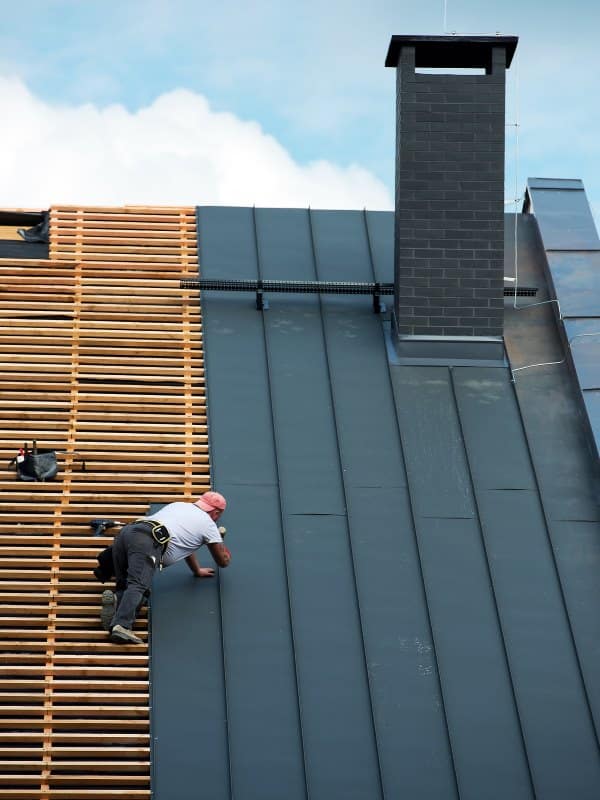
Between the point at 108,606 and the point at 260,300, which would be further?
the point at 260,300

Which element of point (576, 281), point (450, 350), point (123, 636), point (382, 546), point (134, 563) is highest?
point (576, 281)

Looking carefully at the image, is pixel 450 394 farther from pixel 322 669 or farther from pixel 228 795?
pixel 228 795

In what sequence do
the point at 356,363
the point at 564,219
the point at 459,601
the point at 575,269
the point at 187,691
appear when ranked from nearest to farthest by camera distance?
the point at 187,691 → the point at 459,601 → the point at 356,363 → the point at 575,269 → the point at 564,219

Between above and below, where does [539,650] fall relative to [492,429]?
below

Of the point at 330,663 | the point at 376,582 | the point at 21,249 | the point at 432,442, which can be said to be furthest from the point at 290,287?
the point at 330,663

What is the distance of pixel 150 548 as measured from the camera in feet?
41.2

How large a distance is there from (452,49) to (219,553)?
7.00 metres

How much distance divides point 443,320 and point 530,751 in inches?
215

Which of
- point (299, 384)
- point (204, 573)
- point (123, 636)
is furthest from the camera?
point (299, 384)

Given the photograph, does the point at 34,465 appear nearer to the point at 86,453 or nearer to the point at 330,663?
the point at 86,453

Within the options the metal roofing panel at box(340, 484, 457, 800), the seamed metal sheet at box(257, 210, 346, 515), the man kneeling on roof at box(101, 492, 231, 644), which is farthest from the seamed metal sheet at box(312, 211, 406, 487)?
the man kneeling on roof at box(101, 492, 231, 644)

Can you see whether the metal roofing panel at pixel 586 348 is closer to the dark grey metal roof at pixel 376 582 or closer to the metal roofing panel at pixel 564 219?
the dark grey metal roof at pixel 376 582

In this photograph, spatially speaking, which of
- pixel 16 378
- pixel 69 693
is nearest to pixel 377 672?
pixel 69 693

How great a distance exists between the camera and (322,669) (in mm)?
12664
